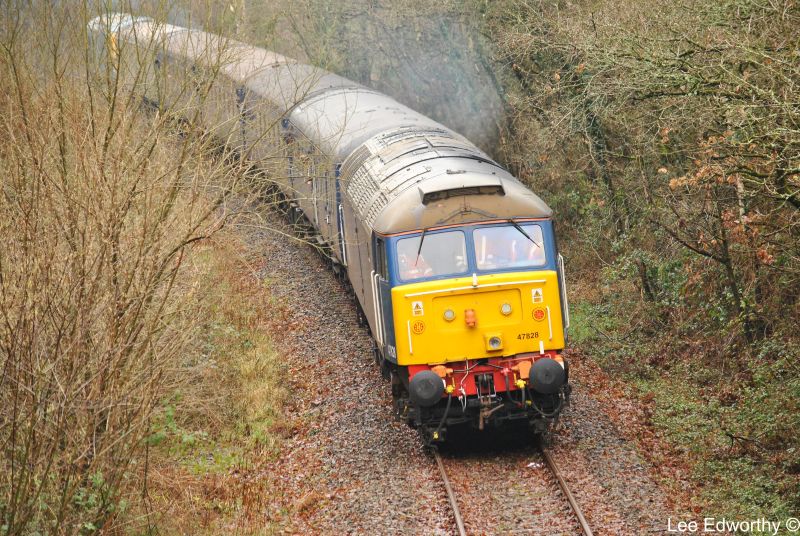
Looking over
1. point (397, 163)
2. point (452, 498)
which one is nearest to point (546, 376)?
point (452, 498)

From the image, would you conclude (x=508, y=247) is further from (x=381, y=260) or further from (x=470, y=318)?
(x=381, y=260)

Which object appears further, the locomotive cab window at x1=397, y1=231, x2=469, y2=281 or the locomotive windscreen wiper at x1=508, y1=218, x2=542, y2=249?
the locomotive windscreen wiper at x1=508, y1=218, x2=542, y2=249

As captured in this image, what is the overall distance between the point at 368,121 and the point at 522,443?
623 centimetres

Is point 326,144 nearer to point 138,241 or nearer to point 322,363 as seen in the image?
point 322,363

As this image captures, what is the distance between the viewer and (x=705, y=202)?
1291 centimetres

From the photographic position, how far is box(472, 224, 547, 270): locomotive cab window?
9.95 meters

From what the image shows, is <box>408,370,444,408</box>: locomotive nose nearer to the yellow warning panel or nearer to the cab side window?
the yellow warning panel

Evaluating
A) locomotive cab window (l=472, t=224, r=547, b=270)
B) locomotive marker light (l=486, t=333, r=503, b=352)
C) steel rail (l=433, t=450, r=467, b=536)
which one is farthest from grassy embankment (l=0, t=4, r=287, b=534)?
locomotive marker light (l=486, t=333, r=503, b=352)

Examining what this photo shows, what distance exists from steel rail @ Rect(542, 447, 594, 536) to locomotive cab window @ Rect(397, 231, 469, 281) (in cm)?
223

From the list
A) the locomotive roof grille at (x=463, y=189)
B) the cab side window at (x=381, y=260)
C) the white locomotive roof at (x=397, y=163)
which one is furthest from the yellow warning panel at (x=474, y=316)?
the locomotive roof grille at (x=463, y=189)

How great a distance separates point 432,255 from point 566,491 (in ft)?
9.20

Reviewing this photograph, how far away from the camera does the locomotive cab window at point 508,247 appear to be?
9.95 metres

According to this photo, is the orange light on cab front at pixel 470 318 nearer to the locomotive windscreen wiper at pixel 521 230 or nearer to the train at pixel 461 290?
the train at pixel 461 290

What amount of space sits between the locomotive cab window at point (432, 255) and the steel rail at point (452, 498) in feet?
6.70
